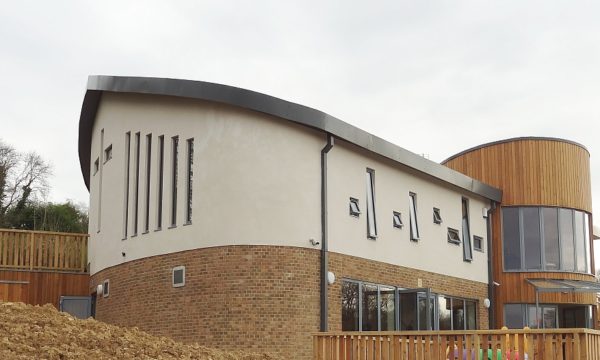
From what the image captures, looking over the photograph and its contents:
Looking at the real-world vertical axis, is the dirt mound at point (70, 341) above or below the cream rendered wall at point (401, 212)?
below

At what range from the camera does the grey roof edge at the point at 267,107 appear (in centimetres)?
1599

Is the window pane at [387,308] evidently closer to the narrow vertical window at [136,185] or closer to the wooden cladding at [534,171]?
the narrow vertical window at [136,185]

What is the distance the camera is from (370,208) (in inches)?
724

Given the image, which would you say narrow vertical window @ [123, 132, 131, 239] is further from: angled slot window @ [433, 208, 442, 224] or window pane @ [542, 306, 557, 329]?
window pane @ [542, 306, 557, 329]

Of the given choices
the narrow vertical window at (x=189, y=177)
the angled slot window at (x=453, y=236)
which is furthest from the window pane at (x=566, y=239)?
the narrow vertical window at (x=189, y=177)

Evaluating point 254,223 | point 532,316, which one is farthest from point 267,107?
point 532,316

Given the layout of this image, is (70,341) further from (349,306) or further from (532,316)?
(532,316)

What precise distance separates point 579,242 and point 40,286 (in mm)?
15194

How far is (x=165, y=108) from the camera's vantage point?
17.9 metres

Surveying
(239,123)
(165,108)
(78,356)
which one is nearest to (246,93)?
(239,123)

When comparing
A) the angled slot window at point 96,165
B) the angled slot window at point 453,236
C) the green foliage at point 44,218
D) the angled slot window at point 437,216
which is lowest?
the angled slot window at point 453,236

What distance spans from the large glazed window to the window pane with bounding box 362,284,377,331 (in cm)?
688

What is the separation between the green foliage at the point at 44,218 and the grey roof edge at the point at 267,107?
25.8m

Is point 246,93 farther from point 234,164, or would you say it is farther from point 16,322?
point 16,322
